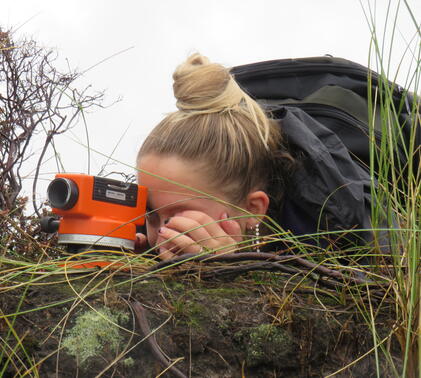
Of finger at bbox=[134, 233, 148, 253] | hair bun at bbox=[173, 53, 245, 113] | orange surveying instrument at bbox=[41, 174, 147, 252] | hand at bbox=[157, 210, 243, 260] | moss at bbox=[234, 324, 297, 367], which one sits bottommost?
finger at bbox=[134, 233, 148, 253]

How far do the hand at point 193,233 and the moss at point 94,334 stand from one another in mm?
459

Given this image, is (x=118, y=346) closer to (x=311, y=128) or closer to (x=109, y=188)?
(x=109, y=188)

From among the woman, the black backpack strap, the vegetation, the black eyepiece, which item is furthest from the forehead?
the vegetation

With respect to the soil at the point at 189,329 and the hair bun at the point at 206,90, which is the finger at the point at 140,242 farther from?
the soil at the point at 189,329

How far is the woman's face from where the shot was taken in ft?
6.48

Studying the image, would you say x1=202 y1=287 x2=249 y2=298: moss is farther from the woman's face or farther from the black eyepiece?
the woman's face

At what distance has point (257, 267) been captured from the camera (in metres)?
1.18

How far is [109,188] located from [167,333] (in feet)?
1.98

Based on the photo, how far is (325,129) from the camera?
2.25 m

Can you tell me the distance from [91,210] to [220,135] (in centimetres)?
78

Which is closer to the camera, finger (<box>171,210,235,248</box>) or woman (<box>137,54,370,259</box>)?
finger (<box>171,210,235,248</box>)

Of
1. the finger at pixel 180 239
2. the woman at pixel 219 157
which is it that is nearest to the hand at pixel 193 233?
the finger at pixel 180 239

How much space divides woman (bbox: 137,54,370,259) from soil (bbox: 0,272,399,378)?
837 mm

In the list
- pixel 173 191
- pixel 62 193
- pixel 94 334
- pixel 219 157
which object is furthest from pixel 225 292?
pixel 219 157
